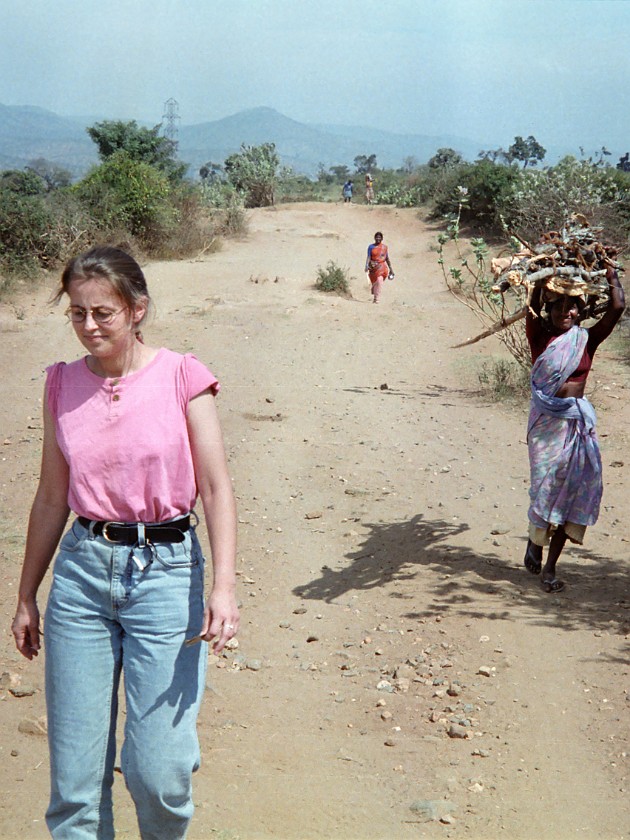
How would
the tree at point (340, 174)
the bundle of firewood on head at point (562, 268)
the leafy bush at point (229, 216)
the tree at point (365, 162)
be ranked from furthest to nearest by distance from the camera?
the tree at point (365, 162) < the tree at point (340, 174) < the leafy bush at point (229, 216) < the bundle of firewood on head at point (562, 268)

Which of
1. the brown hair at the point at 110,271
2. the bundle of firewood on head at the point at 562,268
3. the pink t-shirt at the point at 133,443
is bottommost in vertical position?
the pink t-shirt at the point at 133,443

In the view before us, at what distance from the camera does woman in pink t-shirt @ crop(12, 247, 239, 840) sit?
2.38 m

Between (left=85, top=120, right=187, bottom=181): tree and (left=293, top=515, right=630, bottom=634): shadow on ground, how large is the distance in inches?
874

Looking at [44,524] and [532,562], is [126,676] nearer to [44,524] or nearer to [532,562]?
[44,524]

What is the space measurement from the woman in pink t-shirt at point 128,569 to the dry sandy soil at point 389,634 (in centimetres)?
91

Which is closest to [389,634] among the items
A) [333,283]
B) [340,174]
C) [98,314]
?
[98,314]

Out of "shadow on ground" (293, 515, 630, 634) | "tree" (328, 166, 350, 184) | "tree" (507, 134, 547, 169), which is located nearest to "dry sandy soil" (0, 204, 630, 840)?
"shadow on ground" (293, 515, 630, 634)

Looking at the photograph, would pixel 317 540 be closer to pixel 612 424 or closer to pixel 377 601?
pixel 377 601

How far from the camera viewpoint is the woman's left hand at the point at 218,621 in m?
2.40

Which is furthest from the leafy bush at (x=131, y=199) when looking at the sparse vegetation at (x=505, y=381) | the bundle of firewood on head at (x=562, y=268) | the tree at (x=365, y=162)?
the tree at (x=365, y=162)

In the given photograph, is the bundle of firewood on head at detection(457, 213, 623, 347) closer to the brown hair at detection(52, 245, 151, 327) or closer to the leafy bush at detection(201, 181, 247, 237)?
the brown hair at detection(52, 245, 151, 327)

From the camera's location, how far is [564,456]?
5.09 metres

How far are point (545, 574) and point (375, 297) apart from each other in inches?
430

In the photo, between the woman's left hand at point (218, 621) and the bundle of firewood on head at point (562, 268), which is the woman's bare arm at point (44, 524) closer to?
the woman's left hand at point (218, 621)
